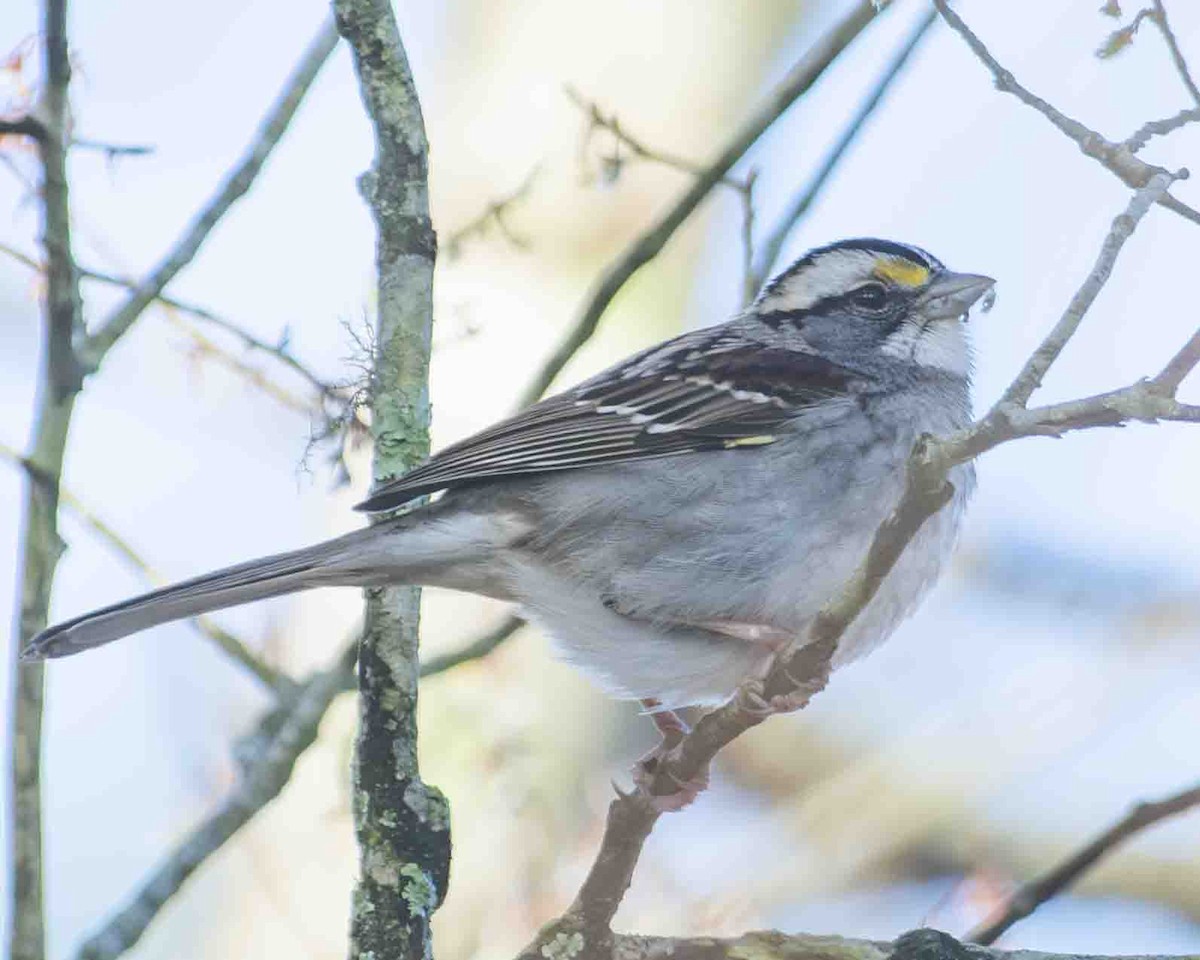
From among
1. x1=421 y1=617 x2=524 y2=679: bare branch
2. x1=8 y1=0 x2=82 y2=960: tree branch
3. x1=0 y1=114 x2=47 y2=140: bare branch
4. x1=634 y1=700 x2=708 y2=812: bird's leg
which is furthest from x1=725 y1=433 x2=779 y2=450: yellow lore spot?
Answer: x1=0 y1=114 x2=47 y2=140: bare branch

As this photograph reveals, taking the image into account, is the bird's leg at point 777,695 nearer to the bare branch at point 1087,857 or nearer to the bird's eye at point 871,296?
the bare branch at point 1087,857

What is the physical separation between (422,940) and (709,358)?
217 cm

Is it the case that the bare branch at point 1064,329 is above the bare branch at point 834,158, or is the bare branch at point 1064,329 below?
below

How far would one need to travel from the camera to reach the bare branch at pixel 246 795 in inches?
178

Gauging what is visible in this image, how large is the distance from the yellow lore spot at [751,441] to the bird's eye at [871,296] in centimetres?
86

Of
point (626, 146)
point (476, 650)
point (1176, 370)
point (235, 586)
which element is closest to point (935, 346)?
point (626, 146)

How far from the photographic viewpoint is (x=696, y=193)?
573cm

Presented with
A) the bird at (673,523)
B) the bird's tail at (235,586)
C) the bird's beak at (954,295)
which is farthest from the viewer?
the bird's beak at (954,295)

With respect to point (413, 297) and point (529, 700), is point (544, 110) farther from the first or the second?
point (413, 297)

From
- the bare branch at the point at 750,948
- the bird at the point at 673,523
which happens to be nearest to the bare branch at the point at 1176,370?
the bare branch at the point at 750,948

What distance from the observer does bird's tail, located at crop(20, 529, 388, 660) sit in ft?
14.8

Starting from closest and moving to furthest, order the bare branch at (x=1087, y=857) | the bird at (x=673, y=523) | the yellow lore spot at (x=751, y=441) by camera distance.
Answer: the bare branch at (x=1087, y=857) → the bird at (x=673, y=523) → the yellow lore spot at (x=751, y=441)

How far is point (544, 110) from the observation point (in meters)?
8.76

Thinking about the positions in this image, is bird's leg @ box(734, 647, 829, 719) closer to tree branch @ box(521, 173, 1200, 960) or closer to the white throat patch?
tree branch @ box(521, 173, 1200, 960)
